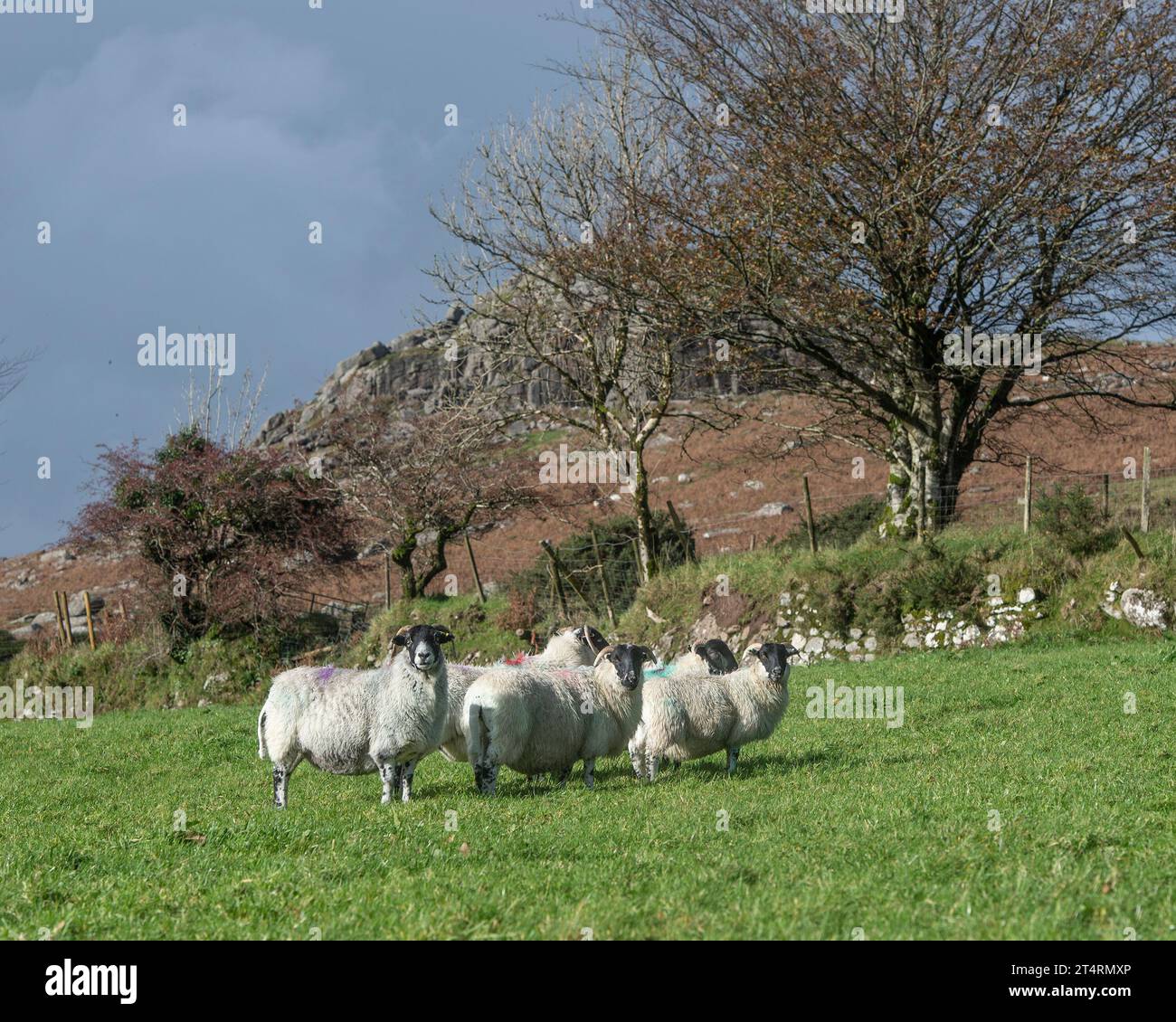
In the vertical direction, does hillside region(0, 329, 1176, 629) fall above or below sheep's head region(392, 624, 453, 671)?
above

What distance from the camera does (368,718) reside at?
12.0 meters

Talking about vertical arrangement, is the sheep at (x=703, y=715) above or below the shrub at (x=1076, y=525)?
below

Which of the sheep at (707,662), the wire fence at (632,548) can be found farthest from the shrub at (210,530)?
the sheep at (707,662)

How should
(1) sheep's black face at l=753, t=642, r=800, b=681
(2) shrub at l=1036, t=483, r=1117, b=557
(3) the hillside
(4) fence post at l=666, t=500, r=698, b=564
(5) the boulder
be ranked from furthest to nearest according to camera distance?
(3) the hillside, (4) fence post at l=666, t=500, r=698, b=564, (2) shrub at l=1036, t=483, r=1117, b=557, (5) the boulder, (1) sheep's black face at l=753, t=642, r=800, b=681

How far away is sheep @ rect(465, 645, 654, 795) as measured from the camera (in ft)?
38.3

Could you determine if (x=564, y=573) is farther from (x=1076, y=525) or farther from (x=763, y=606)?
(x=1076, y=525)

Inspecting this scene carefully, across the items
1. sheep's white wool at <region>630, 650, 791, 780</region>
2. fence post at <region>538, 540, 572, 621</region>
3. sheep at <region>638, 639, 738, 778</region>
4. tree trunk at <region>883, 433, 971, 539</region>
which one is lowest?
sheep's white wool at <region>630, 650, 791, 780</region>

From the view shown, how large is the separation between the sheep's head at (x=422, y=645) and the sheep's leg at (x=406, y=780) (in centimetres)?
104

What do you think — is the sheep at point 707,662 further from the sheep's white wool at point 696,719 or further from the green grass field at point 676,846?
the sheep's white wool at point 696,719

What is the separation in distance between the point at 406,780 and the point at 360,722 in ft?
2.51

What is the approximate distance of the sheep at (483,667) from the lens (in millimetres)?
12492

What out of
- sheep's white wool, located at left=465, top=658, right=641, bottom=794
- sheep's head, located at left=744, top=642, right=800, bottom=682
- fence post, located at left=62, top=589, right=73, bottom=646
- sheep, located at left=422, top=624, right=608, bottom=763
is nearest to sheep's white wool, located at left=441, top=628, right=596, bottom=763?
sheep, located at left=422, top=624, right=608, bottom=763

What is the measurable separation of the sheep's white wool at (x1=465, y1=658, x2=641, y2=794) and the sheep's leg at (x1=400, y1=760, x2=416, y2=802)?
28.7 inches

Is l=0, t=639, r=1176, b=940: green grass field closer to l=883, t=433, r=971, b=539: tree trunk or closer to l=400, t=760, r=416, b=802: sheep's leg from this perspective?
l=400, t=760, r=416, b=802: sheep's leg
